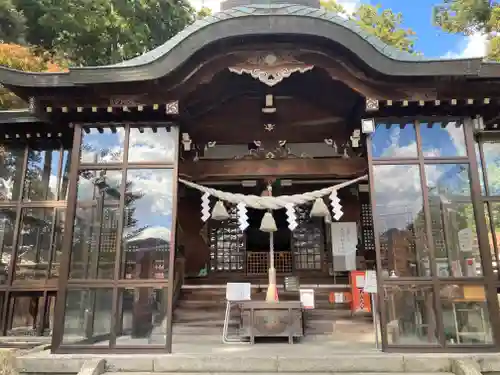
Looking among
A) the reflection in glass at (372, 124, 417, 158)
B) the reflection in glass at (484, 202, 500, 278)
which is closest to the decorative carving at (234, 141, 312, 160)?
the reflection in glass at (372, 124, 417, 158)

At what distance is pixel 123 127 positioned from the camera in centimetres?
637

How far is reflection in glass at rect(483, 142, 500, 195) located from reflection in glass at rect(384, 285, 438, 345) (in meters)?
2.60

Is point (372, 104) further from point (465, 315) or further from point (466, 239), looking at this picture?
point (465, 315)

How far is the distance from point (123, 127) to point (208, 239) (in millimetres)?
5776

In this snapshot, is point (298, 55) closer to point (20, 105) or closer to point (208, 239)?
point (208, 239)

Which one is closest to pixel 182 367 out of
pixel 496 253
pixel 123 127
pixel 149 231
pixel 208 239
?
pixel 149 231

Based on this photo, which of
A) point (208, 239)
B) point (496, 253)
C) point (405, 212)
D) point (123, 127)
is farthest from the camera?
point (208, 239)

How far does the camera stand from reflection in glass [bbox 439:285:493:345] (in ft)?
18.0

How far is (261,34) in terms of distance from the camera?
5.66 metres

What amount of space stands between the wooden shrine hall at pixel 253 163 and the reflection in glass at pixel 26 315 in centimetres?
2

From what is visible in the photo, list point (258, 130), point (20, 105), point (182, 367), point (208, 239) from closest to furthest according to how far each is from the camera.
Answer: point (182, 367), point (258, 130), point (20, 105), point (208, 239)

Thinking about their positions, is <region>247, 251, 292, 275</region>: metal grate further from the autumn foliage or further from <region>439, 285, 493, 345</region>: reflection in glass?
the autumn foliage

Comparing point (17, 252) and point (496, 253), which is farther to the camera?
point (17, 252)

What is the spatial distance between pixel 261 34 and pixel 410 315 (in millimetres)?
4495
